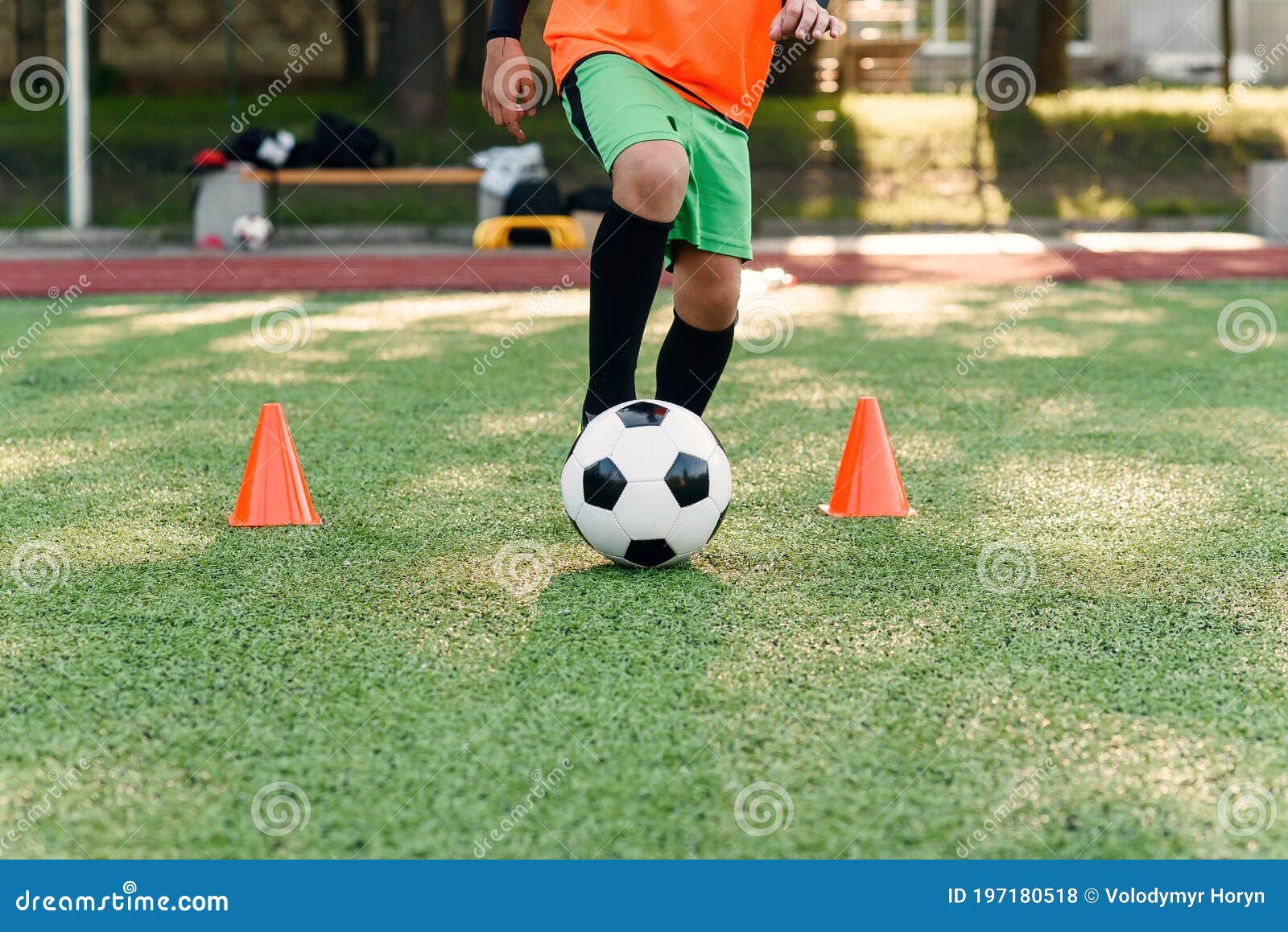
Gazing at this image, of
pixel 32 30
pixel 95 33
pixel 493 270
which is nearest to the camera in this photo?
pixel 493 270

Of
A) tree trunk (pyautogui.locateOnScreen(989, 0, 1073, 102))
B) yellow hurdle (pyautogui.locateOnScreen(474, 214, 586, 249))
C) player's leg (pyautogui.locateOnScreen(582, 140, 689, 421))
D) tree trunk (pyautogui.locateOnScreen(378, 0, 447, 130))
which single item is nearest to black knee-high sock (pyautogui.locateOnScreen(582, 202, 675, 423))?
player's leg (pyautogui.locateOnScreen(582, 140, 689, 421))

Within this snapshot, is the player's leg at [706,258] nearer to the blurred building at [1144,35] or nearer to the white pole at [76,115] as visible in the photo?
the white pole at [76,115]

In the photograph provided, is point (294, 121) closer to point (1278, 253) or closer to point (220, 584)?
point (1278, 253)

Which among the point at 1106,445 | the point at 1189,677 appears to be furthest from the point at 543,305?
the point at 1189,677

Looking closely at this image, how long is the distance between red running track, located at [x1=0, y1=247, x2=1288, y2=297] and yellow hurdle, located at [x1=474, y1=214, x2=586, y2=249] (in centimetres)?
29

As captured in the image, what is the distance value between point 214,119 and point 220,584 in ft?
54.4

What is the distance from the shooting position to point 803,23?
3465 millimetres

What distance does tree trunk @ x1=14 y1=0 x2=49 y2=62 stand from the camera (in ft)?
69.0

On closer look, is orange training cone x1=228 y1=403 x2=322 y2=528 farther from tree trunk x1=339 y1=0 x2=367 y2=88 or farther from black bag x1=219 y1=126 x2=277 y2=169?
tree trunk x1=339 y1=0 x2=367 y2=88

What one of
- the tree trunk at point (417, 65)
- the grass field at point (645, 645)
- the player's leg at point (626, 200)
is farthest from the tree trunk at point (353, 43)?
the player's leg at point (626, 200)

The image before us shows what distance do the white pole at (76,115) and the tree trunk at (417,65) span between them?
460 centimetres

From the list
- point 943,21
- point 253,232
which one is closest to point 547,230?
point 253,232

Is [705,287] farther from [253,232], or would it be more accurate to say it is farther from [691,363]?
[253,232]

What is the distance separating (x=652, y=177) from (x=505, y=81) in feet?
1.84
